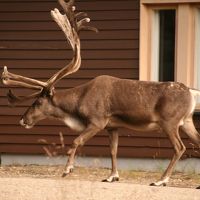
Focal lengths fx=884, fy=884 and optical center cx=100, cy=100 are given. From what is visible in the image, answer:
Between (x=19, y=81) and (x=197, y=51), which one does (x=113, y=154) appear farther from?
(x=197, y=51)

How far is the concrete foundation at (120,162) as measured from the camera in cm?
1401

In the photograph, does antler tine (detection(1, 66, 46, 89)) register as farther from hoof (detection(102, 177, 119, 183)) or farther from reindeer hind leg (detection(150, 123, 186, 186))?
reindeer hind leg (detection(150, 123, 186, 186))

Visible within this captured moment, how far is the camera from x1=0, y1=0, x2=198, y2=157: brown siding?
46.4ft

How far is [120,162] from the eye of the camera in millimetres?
14328

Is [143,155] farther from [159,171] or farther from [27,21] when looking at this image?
[27,21]

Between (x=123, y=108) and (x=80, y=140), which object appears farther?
(x=123, y=108)

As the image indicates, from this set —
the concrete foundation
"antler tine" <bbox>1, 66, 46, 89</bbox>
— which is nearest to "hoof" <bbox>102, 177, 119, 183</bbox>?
"antler tine" <bbox>1, 66, 46, 89</bbox>

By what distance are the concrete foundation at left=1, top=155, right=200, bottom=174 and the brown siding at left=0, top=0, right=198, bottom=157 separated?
117 millimetres

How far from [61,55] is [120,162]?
78.5 inches

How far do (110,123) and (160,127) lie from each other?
0.69m

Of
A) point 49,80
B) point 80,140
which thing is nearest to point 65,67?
point 49,80

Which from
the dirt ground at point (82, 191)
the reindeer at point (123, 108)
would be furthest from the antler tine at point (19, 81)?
the dirt ground at point (82, 191)

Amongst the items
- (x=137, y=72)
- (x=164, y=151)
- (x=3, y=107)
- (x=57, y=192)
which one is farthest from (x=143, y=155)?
(x=57, y=192)

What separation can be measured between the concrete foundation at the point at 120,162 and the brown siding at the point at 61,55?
12 cm
